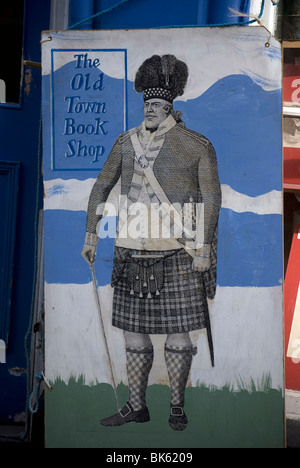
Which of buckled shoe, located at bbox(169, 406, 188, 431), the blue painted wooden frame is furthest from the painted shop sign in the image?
the blue painted wooden frame

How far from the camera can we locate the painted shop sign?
2355mm

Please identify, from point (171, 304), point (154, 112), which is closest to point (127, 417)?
point (171, 304)

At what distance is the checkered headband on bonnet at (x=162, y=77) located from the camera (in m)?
2.37

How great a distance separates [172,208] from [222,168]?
28 centimetres

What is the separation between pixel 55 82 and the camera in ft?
7.95

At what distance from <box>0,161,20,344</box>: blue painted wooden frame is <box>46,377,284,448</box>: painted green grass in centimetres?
65

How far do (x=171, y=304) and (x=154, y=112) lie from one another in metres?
0.86

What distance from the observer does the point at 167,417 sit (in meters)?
2.38

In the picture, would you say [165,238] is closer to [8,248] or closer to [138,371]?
[138,371]

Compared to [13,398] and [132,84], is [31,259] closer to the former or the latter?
[13,398]

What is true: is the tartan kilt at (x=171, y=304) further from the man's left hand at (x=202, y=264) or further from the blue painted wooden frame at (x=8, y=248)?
the blue painted wooden frame at (x=8, y=248)

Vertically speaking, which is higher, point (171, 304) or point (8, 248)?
point (8, 248)

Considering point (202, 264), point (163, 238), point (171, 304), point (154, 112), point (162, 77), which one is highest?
point (162, 77)

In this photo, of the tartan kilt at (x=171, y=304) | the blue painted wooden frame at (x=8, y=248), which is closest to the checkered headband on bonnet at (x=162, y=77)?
the tartan kilt at (x=171, y=304)
